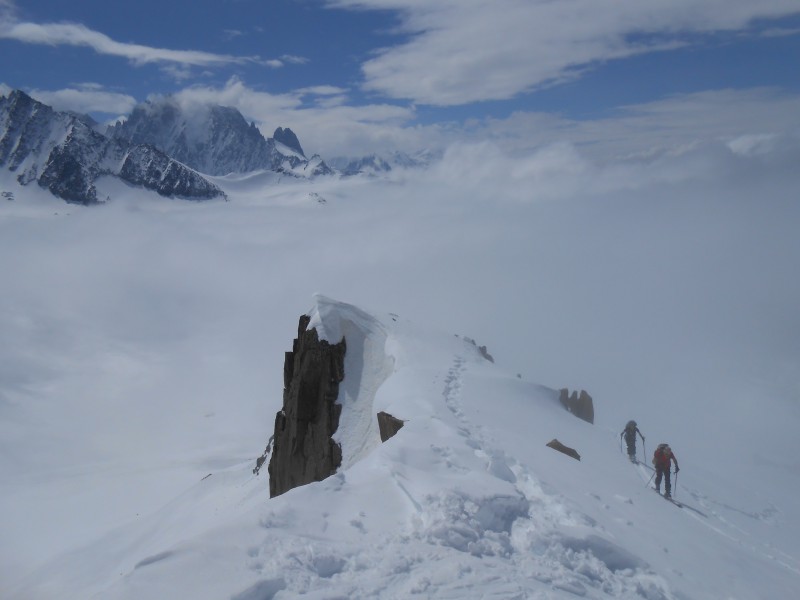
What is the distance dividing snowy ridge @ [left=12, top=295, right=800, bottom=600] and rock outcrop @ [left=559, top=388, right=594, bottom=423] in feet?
35.7

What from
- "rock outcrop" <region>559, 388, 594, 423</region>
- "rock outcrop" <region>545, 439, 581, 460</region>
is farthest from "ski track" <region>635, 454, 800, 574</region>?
"rock outcrop" <region>559, 388, 594, 423</region>

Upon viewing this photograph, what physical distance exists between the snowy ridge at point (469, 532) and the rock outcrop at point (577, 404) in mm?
10897

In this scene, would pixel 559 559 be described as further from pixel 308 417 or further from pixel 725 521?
pixel 308 417

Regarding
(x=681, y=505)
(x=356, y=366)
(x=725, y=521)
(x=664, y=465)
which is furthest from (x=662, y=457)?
(x=356, y=366)

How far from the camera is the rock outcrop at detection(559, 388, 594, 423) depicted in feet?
114

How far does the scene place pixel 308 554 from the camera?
9.28m

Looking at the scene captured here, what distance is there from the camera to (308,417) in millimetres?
27203

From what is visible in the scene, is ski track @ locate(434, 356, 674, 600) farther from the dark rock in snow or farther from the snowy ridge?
the dark rock in snow

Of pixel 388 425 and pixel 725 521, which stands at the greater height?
pixel 388 425

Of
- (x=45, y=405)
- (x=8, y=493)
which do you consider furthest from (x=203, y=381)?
(x=8, y=493)

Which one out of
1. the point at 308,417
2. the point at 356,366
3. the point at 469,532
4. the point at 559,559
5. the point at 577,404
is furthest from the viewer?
the point at 577,404

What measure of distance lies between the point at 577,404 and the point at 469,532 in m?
27.4

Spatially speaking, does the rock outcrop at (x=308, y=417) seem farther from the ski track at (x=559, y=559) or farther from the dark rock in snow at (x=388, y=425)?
the ski track at (x=559, y=559)

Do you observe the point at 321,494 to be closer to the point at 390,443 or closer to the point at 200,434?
the point at 390,443
